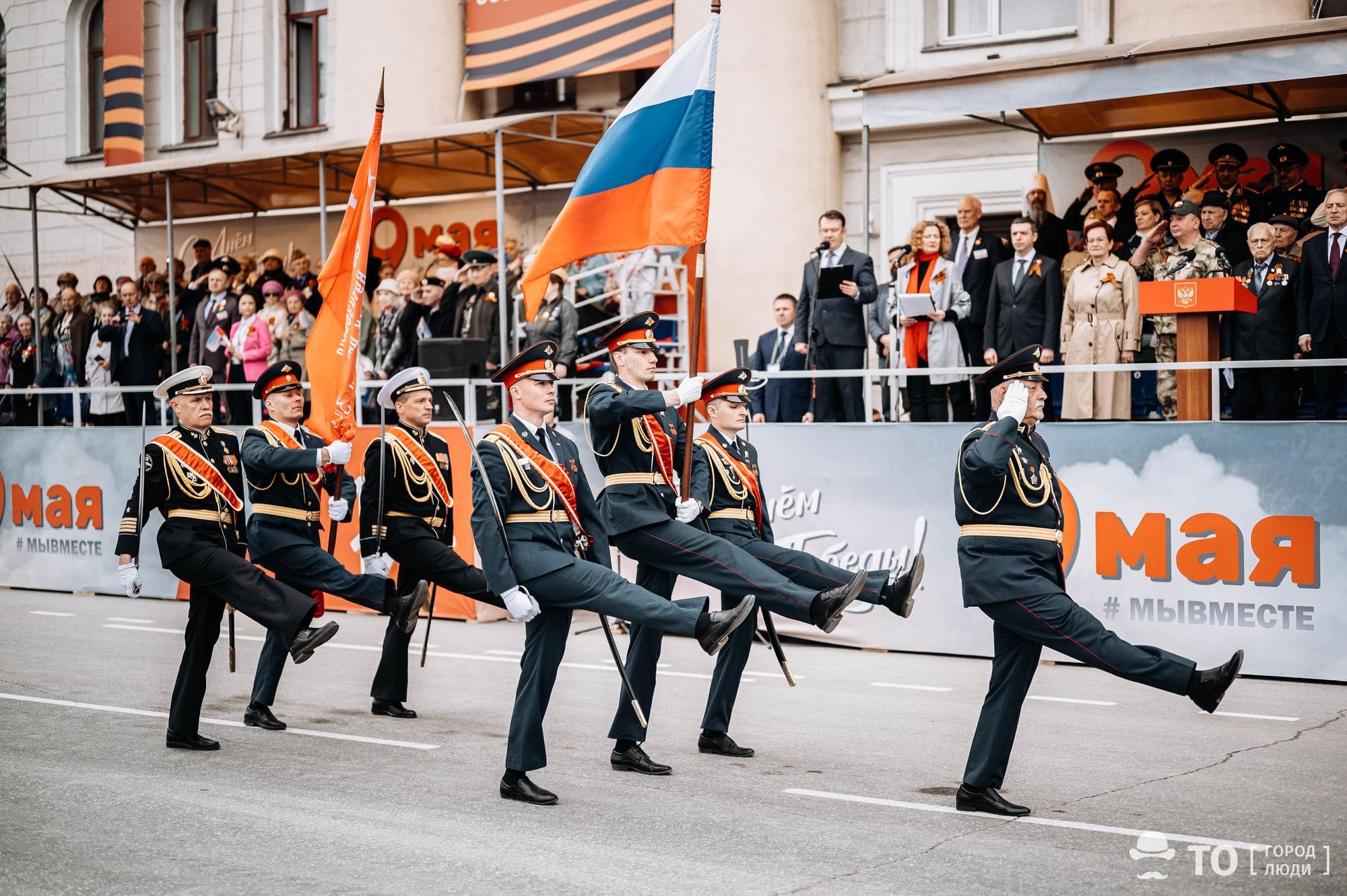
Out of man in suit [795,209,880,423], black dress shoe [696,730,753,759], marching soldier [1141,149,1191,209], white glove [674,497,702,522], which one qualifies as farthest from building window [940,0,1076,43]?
black dress shoe [696,730,753,759]

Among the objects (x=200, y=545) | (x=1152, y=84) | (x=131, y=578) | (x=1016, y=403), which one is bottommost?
(x=131, y=578)

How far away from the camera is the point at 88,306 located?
20.1 metres

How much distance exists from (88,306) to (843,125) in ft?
33.6

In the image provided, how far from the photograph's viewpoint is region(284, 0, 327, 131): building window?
2366 cm

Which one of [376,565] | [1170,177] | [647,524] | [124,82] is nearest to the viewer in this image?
[647,524]

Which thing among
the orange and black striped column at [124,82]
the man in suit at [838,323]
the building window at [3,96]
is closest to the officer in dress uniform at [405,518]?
the man in suit at [838,323]

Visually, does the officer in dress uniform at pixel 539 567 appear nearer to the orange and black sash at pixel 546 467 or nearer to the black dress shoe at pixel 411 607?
the orange and black sash at pixel 546 467

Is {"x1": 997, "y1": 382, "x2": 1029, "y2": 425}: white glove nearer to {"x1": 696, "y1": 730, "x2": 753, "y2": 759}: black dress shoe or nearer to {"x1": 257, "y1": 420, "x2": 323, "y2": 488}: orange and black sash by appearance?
{"x1": 696, "y1": 730, "x2": 753, "y2": 759}: black dress shoe

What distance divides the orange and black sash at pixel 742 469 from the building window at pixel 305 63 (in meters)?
16.6

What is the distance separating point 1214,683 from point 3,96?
2654cm

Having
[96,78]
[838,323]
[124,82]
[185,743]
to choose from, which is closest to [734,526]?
[185,743]

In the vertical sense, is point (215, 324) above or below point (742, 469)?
above

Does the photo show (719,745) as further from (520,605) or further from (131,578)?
(131,578)

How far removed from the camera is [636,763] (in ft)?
26.1
